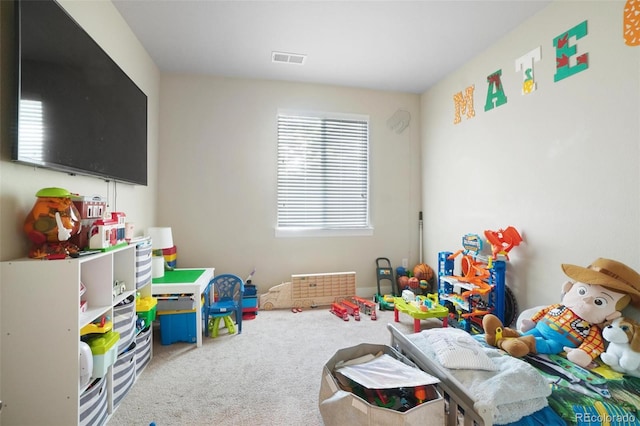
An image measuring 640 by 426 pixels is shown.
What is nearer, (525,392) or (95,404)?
(525,392)

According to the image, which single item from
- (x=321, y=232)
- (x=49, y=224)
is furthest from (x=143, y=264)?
(x=321, y=232)

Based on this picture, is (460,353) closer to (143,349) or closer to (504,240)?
(504,240)

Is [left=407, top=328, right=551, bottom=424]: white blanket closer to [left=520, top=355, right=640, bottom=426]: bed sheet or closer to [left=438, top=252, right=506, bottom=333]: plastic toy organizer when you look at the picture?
[left=520, top=355, right=640, bottom=426]: bed sheet

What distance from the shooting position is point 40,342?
1.23 metres

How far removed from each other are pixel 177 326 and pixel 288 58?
2677 millimetres

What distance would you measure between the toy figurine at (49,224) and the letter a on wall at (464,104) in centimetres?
334

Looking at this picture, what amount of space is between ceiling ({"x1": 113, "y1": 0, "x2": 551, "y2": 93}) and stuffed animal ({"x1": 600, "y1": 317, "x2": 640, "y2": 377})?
2266 millimetres

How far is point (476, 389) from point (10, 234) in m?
2.17

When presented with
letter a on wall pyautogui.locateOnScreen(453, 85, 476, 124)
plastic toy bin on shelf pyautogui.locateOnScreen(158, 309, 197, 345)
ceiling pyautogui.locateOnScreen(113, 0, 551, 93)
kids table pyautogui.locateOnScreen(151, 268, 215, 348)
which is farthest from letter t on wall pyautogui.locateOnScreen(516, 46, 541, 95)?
plastic toy bin on shelf pyautogui.locateOnScreen(158, 309, 197, 345)

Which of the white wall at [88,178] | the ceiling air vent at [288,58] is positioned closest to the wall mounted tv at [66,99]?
the white wall at [88,178]

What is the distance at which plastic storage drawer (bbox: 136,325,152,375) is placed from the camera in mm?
1919

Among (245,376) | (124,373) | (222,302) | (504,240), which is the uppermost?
(504,240)

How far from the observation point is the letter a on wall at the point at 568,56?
195 cm

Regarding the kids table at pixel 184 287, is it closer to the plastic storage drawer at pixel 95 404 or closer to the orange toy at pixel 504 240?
the plastic storage drawer at pixel 95 404
